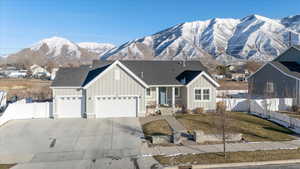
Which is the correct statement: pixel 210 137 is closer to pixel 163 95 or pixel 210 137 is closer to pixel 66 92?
pixel 163 95

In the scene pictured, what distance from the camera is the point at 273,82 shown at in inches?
1097

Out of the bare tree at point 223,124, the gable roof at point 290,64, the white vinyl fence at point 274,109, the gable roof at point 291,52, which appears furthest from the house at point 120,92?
the gable roof at point 291,52

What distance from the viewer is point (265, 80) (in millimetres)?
29141

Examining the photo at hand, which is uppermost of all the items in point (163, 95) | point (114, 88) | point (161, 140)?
point (114, 88)

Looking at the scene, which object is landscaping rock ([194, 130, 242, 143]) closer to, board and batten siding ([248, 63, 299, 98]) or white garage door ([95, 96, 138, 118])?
white garage door ([95, 96, 138, 118])

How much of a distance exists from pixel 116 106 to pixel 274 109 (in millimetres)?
15692

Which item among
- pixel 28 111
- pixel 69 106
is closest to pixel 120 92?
pixel 69 106

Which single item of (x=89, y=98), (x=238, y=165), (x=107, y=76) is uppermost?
(x=107, y=76)

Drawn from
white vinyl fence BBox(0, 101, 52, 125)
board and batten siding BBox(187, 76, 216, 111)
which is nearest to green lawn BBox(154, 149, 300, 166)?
board and batten siding BBox(187, 76, 216, 111)

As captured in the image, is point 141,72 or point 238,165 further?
point 141,72

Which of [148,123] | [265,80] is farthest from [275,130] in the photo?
[265,80]

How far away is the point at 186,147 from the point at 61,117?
506 inches

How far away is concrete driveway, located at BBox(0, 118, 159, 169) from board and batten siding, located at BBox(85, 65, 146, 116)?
1709 mm

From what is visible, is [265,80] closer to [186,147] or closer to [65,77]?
[186,147]
